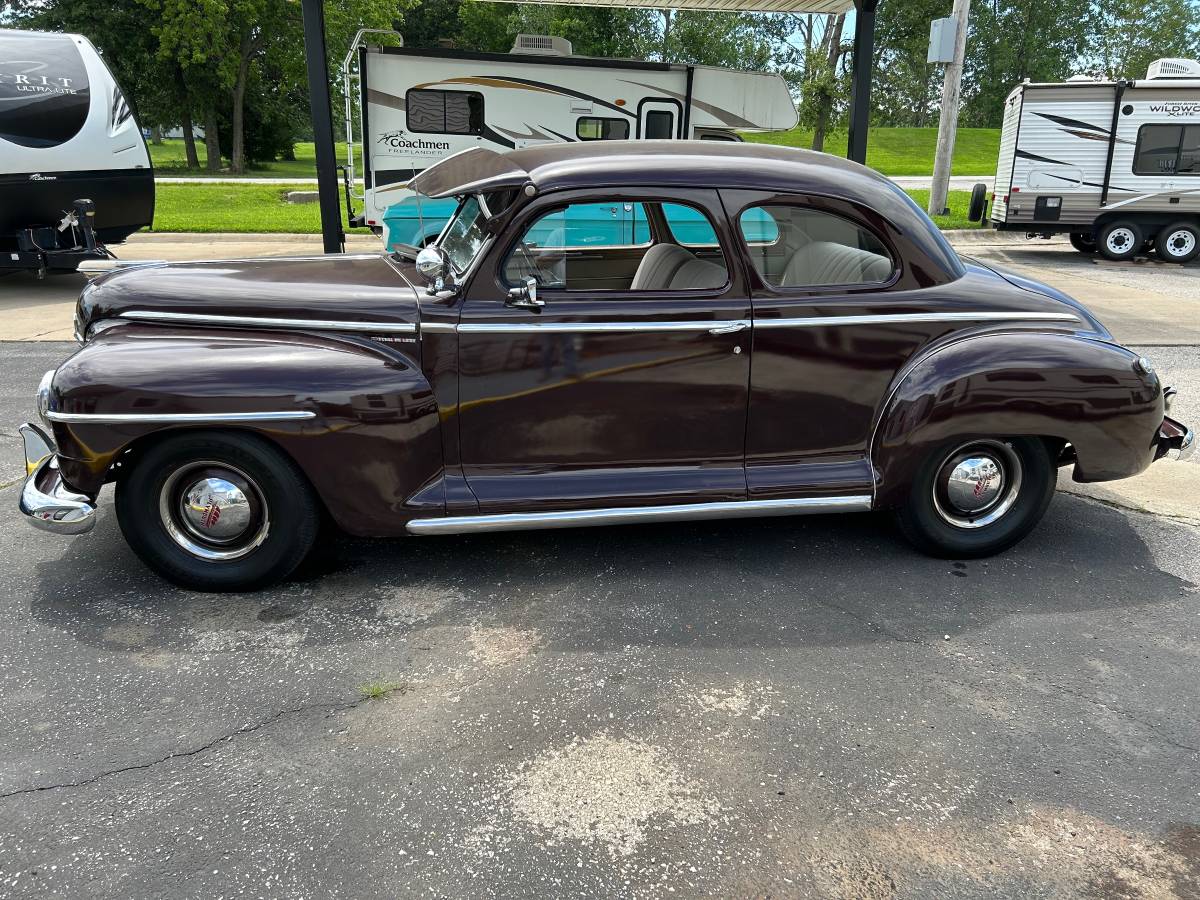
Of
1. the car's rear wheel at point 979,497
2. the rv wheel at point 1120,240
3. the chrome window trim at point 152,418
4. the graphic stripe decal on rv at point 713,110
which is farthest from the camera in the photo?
Result: the rv wheel at point 1120,240

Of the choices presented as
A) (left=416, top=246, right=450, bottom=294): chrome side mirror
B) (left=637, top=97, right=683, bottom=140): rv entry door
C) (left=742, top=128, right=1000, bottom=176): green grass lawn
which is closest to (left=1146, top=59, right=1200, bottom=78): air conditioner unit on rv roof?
(left=637, top=97, right=683, bottom=140): rv entry door

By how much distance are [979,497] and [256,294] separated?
3.26 meters

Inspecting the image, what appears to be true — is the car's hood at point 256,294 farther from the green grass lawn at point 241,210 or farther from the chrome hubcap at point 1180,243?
the chrome hubcap at point 1180,243

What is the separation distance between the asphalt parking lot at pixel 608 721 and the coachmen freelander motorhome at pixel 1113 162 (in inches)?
509

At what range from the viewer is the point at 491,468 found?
3709 mm

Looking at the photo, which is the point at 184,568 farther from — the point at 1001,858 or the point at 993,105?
the point at 993,105

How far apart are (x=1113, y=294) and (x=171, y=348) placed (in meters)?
11.6

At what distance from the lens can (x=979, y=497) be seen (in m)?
4.06

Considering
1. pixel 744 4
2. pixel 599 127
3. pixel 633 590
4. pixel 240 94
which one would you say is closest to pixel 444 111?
pixel 599 127

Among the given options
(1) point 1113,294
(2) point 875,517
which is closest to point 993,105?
(1) point 1113,294

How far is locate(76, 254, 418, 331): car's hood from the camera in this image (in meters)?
3.60

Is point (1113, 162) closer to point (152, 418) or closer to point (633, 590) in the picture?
point (633, 590)

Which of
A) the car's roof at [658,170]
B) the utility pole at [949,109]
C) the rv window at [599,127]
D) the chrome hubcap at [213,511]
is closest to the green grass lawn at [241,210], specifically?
the utility pole at [949,109]

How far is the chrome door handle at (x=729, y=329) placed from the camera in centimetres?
370
